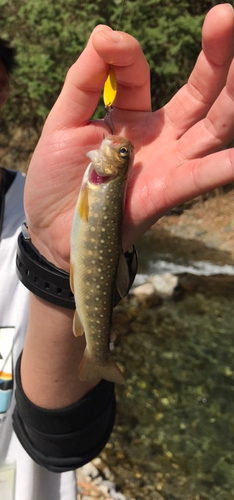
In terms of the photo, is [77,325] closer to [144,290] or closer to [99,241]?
[99,241]

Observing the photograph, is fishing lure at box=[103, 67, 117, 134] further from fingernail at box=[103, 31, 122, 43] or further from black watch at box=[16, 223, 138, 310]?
black watch at box=[16, 223, 138, 310]

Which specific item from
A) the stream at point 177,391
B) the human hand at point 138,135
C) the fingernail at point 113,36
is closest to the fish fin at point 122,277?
the human hand at point 138,135

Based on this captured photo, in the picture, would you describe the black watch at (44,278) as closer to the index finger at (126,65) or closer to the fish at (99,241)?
the fish at (99,241)

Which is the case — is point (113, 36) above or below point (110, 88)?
above

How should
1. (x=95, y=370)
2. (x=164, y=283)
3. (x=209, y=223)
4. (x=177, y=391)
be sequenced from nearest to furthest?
(x=95, y=370)
(x=177, y=391)
(x=164, y=283)
(x=209, y=223)

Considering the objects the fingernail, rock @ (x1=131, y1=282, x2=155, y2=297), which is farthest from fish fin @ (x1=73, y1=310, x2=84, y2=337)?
rock @ (x1=131, y1=282, x2=155, y2=297)

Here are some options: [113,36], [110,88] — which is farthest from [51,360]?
[113,36]
